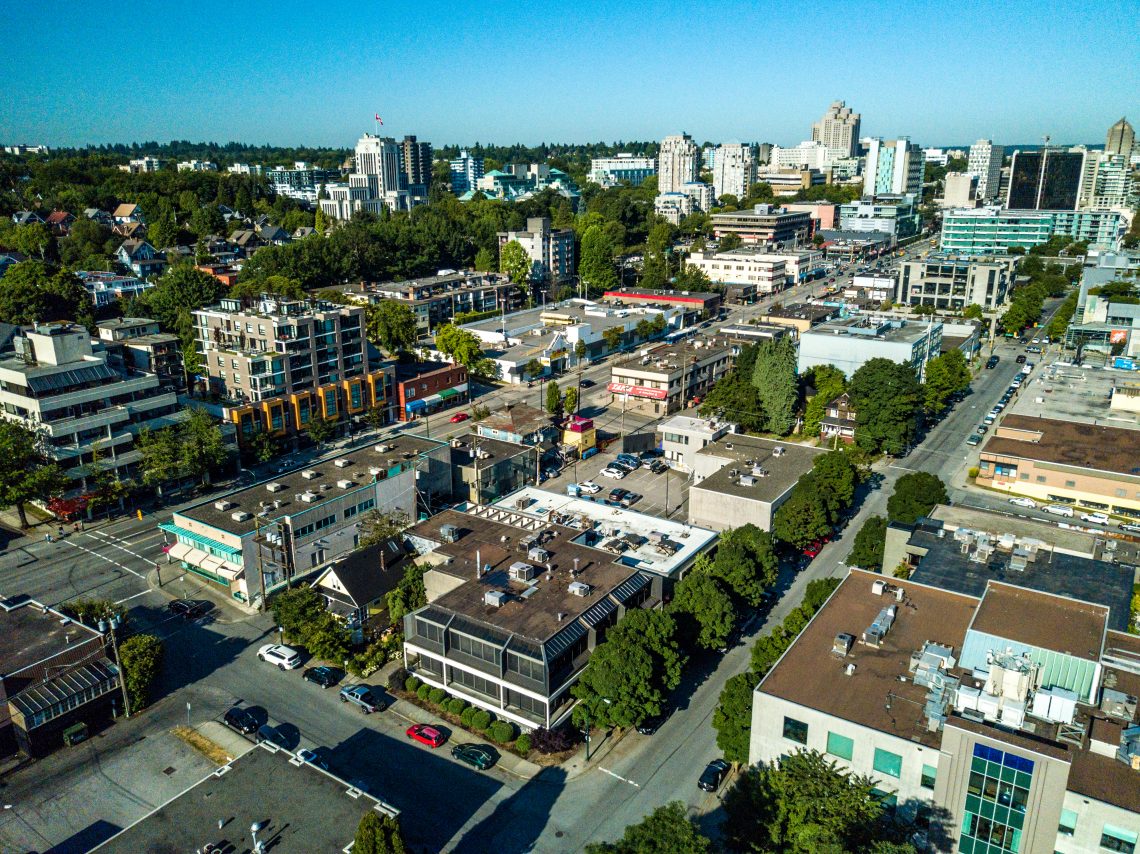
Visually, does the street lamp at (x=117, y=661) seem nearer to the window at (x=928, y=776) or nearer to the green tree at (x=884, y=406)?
the window at (x=928, y=776)

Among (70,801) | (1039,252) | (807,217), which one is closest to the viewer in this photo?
(70,801)

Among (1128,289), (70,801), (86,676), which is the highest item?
(1128,289)

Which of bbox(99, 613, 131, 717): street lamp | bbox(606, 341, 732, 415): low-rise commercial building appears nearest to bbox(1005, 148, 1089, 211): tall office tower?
bbox(606, 341, 732, 415): low-rise commercial building

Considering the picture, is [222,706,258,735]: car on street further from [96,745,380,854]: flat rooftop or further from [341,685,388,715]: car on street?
[96,745,380,854]: flat rooftop

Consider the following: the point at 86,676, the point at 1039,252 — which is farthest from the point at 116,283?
the point at 1039,252

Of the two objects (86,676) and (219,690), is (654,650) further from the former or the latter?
(86,676)

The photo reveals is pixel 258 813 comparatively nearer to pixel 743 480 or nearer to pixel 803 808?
pixel 803 808

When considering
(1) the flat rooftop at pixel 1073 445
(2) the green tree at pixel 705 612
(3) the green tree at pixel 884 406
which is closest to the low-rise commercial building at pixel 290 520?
(2) the green tree at pixel 705 612

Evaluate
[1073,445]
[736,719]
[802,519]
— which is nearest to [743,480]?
[802,519]

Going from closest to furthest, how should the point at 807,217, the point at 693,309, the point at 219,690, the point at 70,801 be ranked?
the point at 70,801 → the point at 219,690 → the point at 693,309 → the point at 807,217
